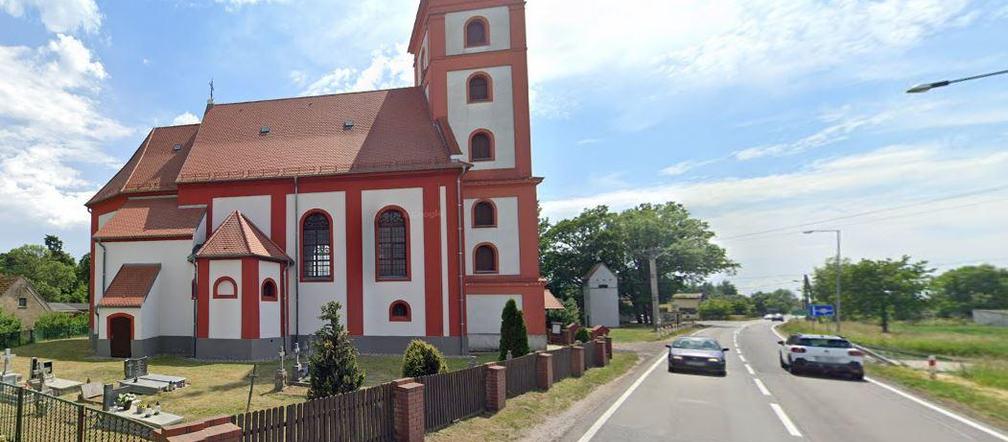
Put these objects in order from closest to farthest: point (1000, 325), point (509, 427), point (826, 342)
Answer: point (509, 427) → point (826, 342) → point (1000, 325)

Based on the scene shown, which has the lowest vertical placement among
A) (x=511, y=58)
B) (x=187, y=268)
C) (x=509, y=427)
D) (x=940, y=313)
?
(x=940, y=313)

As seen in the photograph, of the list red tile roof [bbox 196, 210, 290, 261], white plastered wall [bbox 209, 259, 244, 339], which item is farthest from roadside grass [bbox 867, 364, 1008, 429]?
white plastered wall [bbox 209, 259, 244, 339]

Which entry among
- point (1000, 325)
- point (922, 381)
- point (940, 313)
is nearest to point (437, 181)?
point (922, 381)

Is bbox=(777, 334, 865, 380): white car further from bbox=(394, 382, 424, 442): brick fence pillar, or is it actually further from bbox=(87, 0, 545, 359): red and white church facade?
bbox=(394, 382, 424, 442): brick fence pillar

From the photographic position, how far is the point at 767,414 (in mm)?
11359

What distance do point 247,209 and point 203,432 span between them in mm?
20379

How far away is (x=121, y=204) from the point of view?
25734 mm

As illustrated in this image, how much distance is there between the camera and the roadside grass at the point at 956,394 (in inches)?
456

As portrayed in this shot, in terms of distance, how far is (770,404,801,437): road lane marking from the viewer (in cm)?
979

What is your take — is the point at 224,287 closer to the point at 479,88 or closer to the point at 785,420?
the point at 479,88

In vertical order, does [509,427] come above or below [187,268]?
below

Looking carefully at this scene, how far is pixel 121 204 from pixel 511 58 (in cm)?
2139

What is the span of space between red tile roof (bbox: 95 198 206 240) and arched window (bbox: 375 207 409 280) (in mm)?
8331

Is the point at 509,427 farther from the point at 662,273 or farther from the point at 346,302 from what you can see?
the point at 662,273
